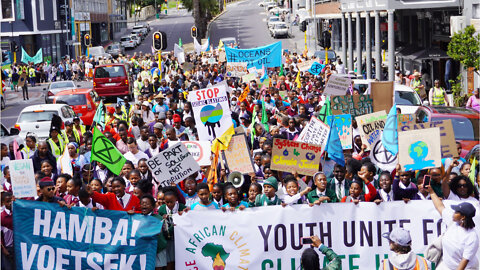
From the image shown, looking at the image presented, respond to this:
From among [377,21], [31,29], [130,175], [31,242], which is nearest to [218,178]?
[130,175]

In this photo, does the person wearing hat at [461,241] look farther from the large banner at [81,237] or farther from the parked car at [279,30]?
the parked car at [279,30]

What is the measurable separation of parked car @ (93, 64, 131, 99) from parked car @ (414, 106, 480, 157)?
20416 mm

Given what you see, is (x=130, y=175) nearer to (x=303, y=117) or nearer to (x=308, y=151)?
(x=308, y=151)

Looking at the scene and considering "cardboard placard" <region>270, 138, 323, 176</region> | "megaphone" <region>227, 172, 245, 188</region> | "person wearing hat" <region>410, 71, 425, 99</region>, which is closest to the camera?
"cardboard placard" <region>270, 138, 323, 176</region>

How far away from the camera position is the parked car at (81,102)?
2560 cm

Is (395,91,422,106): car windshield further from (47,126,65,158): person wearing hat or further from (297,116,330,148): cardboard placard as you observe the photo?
(47,126,65,158): person wearing hat

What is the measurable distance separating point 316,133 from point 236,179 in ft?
5.86

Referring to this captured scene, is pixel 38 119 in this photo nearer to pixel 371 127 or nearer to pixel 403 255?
pixel 371 127

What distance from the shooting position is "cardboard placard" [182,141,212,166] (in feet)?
40.0

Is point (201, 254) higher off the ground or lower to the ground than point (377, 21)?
lower

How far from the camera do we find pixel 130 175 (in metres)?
10.6

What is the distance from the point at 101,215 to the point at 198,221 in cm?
103

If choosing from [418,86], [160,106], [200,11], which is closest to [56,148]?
[160,106]

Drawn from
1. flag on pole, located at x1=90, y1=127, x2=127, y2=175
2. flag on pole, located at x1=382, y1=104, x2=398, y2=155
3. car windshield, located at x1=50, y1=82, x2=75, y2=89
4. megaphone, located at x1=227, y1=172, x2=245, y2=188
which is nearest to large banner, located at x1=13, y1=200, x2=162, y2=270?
megaphone, located at x1=227, y1=172, x2=245, y2=188
